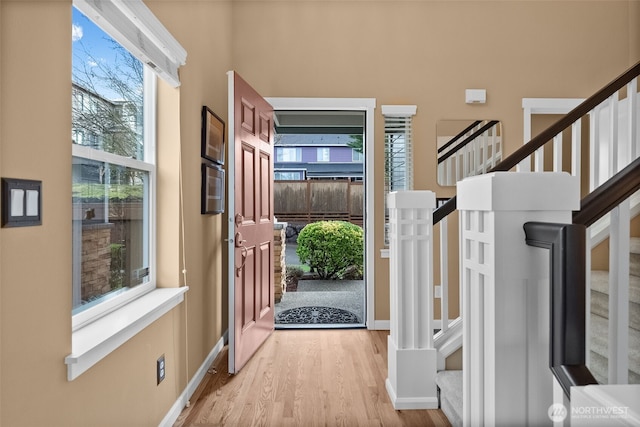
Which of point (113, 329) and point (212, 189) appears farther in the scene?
point (212, 189)

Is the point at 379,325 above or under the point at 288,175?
under

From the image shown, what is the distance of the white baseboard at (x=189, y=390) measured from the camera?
1979 mm

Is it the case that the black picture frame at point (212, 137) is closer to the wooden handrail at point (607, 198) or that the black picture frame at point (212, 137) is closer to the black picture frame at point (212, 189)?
the black picture frame at point (212, 189)

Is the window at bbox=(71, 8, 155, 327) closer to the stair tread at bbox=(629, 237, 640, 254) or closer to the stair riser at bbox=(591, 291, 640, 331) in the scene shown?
the stair riser at bbox=(591, 291, 640, 331)

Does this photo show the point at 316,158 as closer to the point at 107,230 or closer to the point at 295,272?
the point at 295,272

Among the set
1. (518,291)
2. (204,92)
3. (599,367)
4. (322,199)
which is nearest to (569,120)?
(599,367)

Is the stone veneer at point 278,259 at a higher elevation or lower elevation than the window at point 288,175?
lower

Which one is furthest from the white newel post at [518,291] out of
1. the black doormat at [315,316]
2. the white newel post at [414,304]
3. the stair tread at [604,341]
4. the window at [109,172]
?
the black doormat at [315,316]

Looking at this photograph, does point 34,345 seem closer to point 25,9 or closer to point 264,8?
point 25,9

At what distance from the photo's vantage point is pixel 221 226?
3.23 m

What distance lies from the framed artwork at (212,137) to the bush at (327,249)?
369 centimetres

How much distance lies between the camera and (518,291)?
0.85 meters

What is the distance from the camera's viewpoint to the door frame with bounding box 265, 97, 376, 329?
356 centimetres

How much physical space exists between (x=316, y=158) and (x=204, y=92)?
9829mm
